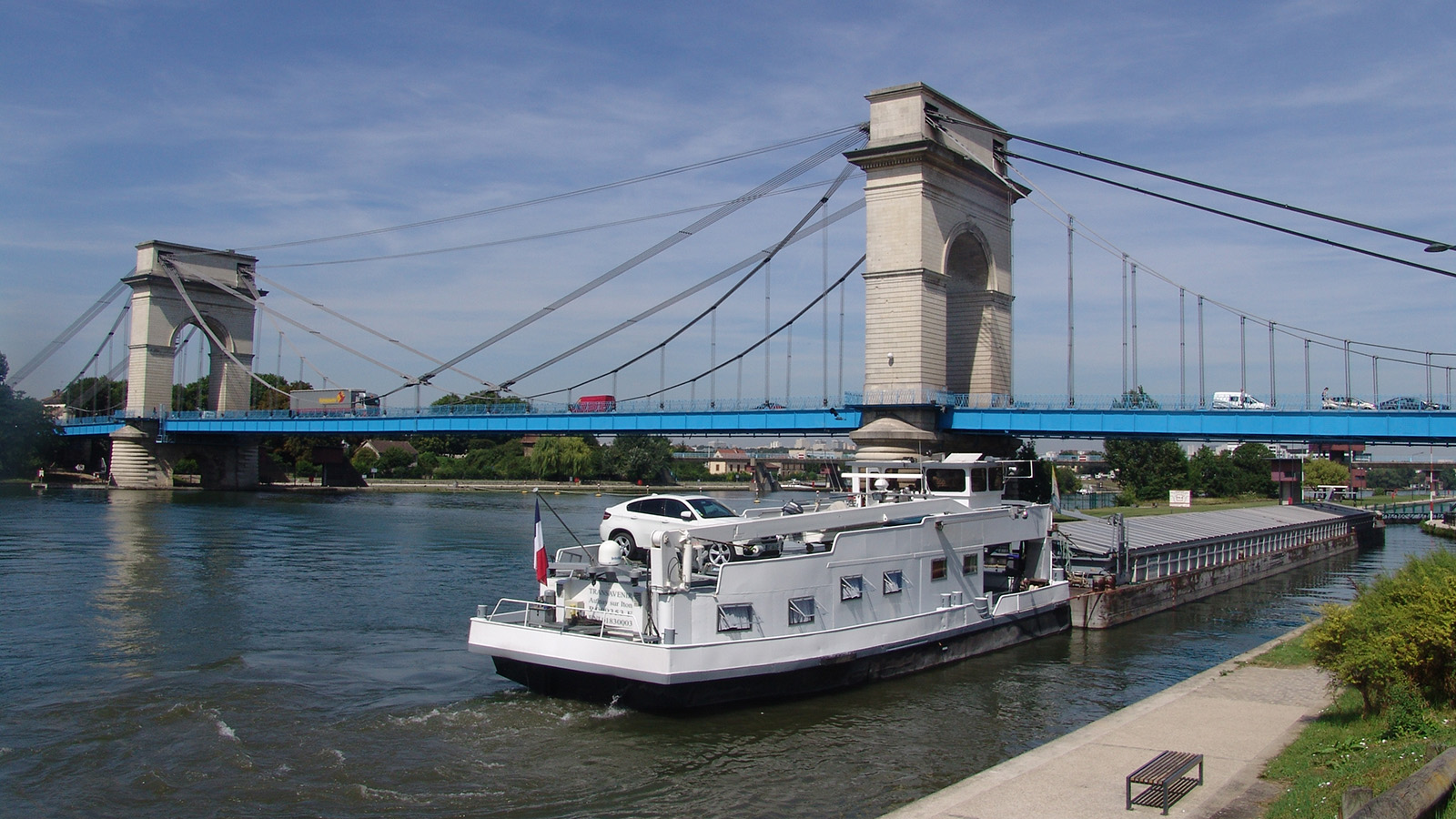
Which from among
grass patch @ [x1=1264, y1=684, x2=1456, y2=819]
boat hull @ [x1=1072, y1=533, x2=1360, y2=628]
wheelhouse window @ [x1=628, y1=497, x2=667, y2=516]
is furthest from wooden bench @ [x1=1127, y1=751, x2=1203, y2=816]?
boat hull @ [x1=1072, y1=533, x2=1360, y2=628]

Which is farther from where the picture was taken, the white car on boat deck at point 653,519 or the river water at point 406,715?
the white car on boat deck at point 653,519

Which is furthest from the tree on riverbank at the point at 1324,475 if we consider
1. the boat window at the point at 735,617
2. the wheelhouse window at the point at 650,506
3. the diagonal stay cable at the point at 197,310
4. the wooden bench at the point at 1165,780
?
the wooden bench at the point at 1165,780

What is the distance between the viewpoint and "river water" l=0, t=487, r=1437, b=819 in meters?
13.3

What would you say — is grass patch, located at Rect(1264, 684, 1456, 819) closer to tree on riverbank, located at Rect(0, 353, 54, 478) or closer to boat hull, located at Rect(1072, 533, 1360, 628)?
boat hull, located at Rect(1072, 533, 1360, 628)

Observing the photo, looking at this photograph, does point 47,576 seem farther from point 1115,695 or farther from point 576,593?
point 1115,695

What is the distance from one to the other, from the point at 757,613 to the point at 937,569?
18.1 ft

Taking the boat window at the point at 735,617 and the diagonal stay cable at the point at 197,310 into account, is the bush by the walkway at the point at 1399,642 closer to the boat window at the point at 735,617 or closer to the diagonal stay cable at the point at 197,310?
the boat window at the point at 735,617

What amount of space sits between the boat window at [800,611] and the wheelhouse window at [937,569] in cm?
394

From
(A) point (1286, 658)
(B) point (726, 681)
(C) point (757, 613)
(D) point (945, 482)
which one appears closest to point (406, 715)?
(B) point (726, 681)

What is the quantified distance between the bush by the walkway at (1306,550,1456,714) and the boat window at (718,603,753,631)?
8210 millimetres

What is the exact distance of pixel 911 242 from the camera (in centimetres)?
4762

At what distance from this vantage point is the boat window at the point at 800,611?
1773 centimetres

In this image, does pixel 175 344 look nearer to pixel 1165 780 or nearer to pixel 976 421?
pixel 976 421

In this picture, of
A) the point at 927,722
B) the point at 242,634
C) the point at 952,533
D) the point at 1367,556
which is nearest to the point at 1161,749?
the point at 927,722
